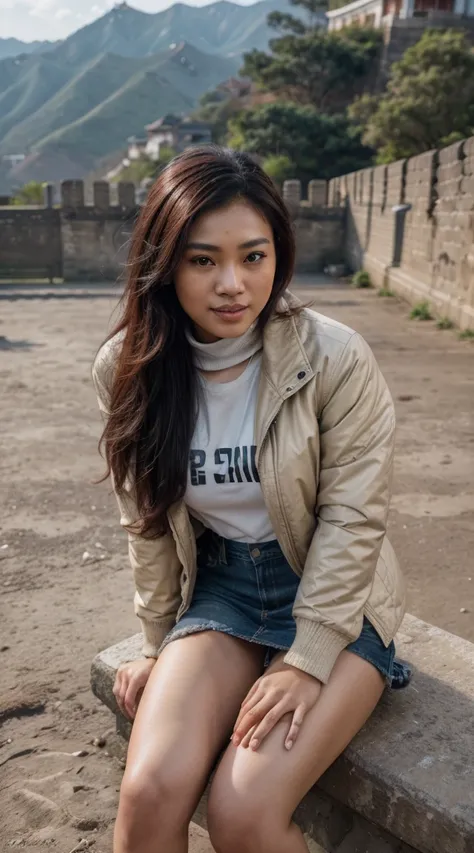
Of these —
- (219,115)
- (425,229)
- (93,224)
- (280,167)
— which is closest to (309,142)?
(280,167)

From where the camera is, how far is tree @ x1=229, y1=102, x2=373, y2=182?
3061 cm

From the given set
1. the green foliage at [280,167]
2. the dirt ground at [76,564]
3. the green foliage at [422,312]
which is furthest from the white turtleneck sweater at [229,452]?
the green foliage at [280,167]

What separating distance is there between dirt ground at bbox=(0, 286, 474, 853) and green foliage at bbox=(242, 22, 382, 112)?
3297 cm

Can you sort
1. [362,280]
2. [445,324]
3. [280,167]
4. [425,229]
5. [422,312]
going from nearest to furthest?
[445,324]
[422,312]
[425,229]
[362,280]
[280,167]

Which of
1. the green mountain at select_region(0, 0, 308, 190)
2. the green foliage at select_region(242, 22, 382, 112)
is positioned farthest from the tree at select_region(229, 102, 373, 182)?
the green mountain at select_region(0, 0, 308, 190)

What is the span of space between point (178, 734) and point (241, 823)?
8.4 inches

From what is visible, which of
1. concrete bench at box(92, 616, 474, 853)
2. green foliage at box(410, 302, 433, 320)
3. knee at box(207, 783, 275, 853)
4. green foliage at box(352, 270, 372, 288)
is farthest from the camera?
green foliage at box(352, 270, 372, 288)

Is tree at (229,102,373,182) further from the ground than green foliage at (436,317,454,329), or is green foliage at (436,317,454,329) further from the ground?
tree at (229,102,373,182)

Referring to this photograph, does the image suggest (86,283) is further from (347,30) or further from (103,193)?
(347,30)

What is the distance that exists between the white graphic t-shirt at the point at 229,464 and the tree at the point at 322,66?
38988mm

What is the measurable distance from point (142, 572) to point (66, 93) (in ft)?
504

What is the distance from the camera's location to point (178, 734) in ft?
5.47

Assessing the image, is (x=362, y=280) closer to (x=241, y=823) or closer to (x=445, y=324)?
(x=445, y=324)

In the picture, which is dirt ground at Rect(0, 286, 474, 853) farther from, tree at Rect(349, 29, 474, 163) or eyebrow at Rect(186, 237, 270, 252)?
tree at Rect(349, 29, 474, 163)
